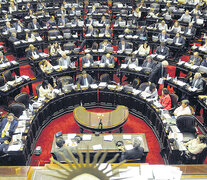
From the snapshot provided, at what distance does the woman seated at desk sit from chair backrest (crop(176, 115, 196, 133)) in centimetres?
88

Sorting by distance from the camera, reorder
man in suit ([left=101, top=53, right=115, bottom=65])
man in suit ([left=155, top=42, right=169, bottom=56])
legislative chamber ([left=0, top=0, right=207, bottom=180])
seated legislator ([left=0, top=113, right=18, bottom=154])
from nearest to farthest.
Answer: legislative chamber ([left=0, top=0, right=207, bottom=180]) → seated legislator ([left=0, top=113, right=18, bottom=154]) → man in suit ([left=101, top=53, right=115, bottom=65]) → man in suit ([left=155, top=42, right=169, bottom=56])

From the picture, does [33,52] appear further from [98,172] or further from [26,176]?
[98,172]

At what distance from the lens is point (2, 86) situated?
9672 mm

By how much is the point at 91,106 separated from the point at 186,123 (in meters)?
4.18

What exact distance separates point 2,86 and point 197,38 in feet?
41.5

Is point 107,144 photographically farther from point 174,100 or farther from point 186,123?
point 174,100

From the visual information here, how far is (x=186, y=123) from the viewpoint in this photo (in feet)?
25.1

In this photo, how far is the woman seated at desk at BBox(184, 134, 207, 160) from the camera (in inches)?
251

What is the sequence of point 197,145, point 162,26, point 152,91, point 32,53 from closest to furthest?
point 197,145
point 152,91
point 32,53
point 162,26

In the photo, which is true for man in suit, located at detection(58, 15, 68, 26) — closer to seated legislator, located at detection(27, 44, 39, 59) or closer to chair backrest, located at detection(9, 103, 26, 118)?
seated legislator, located at detection(27, 44, 39, 59)

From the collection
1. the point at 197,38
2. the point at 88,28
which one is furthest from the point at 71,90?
the point at 197,38

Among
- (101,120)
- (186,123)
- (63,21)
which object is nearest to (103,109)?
(101,120)

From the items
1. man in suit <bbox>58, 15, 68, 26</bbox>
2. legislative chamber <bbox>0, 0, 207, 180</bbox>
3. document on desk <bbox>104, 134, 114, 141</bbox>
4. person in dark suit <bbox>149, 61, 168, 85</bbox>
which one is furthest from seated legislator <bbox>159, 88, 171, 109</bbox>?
man in suit <bbox>58, 15, 68, 26</bbox>

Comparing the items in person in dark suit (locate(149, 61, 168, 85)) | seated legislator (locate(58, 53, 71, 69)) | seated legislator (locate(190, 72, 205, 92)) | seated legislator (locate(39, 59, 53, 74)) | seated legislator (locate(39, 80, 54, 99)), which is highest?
seated legislator (locate(58, 53, 71, 69))
